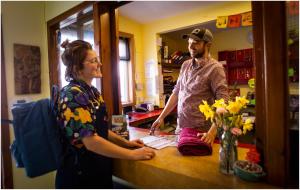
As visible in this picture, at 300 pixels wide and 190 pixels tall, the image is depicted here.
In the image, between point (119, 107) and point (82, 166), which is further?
point (119, 107)

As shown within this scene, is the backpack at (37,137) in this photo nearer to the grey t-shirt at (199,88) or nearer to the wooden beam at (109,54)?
the wooden beam at (109,54)

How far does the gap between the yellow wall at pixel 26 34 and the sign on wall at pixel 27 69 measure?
4 centimetres

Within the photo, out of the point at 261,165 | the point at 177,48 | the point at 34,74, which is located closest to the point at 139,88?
the point at 177,48

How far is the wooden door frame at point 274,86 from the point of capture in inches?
28.1

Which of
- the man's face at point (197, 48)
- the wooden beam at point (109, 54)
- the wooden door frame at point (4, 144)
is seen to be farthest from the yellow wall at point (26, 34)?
the man's face at point (197, 48)

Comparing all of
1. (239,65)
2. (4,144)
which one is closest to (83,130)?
(4,144)

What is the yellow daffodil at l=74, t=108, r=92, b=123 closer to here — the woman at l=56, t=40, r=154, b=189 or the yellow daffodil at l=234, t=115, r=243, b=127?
the woman at l=56, t=40, r=154, b=189

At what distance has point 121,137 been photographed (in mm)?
1280

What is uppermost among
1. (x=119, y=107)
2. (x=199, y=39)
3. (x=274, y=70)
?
(x=199, y=39)

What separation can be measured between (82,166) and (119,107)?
607mm

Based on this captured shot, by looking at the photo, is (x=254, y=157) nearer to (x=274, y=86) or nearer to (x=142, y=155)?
(x=274, y=86)

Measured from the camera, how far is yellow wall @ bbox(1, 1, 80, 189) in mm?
1976

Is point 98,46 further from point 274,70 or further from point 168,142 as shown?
point 274,70

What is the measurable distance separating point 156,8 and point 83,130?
7.26 feet
